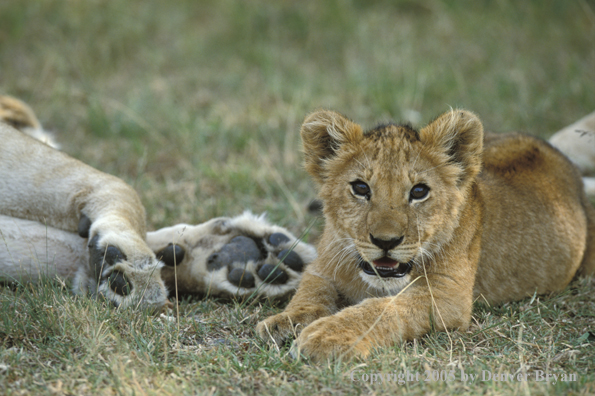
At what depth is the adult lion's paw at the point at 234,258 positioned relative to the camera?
117 inches

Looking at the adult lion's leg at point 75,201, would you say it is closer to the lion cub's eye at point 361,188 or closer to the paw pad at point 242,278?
the paw pad at point 242,278

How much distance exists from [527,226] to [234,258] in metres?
1.42

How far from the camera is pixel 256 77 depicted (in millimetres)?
6922

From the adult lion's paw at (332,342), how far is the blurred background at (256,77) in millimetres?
1678

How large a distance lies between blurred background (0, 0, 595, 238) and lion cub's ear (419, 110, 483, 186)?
1444mm

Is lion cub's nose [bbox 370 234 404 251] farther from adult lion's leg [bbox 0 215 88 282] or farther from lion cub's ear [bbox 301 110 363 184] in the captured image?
adult lion's leg [bbox 0 215 88 282]

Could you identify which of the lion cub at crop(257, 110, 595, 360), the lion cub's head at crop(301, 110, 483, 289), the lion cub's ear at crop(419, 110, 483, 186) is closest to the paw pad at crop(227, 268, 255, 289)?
the lion cub at crop(257, 110, 595, 360)

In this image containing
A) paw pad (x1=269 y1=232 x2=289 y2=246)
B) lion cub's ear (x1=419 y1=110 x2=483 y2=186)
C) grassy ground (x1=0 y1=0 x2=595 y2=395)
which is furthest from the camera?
paw pad (x1=269 y1=232 x2=289 y2=246)

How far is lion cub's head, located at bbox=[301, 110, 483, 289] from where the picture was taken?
8.18 feet

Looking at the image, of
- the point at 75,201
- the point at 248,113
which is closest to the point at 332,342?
the point at 75,201

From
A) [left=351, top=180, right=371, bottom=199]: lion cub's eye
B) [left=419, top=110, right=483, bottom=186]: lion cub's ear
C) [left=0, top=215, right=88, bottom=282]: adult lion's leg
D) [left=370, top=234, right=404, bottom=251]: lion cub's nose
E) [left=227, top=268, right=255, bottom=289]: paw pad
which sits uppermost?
[left=419, top=110, right=483, bottom=186]: lion cub's ear

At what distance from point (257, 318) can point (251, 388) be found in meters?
0.69

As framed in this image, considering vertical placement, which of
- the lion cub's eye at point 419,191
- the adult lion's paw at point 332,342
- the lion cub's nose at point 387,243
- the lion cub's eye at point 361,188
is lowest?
the adult lion's paw at point 332,342

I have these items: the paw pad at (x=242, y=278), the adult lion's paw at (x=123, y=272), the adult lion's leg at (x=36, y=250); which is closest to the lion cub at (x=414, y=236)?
the paw pad at (x=242, y=278)
